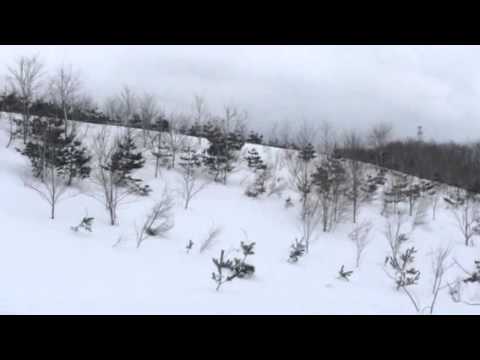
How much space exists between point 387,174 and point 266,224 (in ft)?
59.8

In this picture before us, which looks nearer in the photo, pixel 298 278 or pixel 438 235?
pixel 298 278

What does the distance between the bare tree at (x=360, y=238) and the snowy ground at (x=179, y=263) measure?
1.35 ft

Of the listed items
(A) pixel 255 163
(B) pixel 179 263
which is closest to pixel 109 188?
(B) pixel 179 263

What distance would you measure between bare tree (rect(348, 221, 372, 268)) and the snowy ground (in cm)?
41

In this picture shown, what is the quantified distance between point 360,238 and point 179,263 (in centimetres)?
1414

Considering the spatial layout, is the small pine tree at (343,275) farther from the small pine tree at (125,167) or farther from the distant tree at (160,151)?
the distant tree at (160,151)

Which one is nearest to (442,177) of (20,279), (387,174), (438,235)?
(387,174)

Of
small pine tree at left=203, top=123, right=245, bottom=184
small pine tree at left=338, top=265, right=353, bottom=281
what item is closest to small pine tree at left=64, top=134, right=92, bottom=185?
small pine tree at left=203, top=123, right=245, bottom=184

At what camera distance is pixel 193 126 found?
30.1 metres

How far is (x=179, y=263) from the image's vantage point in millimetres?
12133

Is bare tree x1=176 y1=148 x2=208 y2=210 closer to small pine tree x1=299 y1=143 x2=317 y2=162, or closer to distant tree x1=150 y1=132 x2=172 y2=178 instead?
distant tree x1=150 y1=132 x2=172 y2=178

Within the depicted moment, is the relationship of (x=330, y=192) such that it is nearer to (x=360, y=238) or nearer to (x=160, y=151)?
(x=360, y=238)

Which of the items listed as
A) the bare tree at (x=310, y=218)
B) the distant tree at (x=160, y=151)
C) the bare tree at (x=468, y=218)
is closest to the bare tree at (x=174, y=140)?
the distant tree at (x=160, y=151)

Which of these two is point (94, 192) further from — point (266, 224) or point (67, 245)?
point (266, 224)
